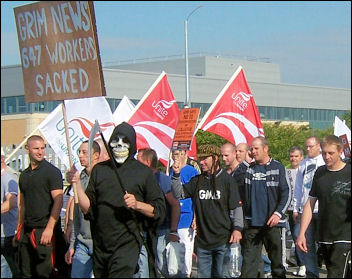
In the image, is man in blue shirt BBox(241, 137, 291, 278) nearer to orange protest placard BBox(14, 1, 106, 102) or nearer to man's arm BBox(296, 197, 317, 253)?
man's arm BBox(296, 197, 317, 253)

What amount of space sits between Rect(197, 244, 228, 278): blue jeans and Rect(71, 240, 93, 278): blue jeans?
1.22 meters

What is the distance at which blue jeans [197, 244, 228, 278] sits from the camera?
9.09 metres

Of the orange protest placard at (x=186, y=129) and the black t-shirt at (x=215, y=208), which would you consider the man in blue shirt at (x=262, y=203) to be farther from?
the orange protest placard at (x=186, y=129)

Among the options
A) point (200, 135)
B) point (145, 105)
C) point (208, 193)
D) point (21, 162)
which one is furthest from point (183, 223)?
point (200, 135)

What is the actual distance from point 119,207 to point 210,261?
212 cm

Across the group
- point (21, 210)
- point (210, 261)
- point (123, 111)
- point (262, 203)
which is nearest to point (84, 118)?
point (123, 111)

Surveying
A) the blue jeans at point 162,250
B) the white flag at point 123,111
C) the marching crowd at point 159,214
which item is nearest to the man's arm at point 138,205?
the marching crowd at point 159,214

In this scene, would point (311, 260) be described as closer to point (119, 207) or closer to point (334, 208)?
point (334, 208)

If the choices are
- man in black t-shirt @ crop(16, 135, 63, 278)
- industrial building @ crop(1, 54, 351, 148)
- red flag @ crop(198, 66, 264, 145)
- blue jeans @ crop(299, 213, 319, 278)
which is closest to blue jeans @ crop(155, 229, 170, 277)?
man in black t-shirt @ crop(16, 135, 63, 278)

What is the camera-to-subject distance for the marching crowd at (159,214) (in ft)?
24.4

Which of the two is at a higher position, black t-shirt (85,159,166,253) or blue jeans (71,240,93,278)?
black t-shirt (85,159,166,253)

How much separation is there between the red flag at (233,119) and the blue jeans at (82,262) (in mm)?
5477

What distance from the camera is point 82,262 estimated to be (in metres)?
8.70

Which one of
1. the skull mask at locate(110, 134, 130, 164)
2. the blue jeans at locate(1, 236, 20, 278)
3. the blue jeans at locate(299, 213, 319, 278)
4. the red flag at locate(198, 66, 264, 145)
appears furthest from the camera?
the red flag at locate(198, 66, 264, 145)
